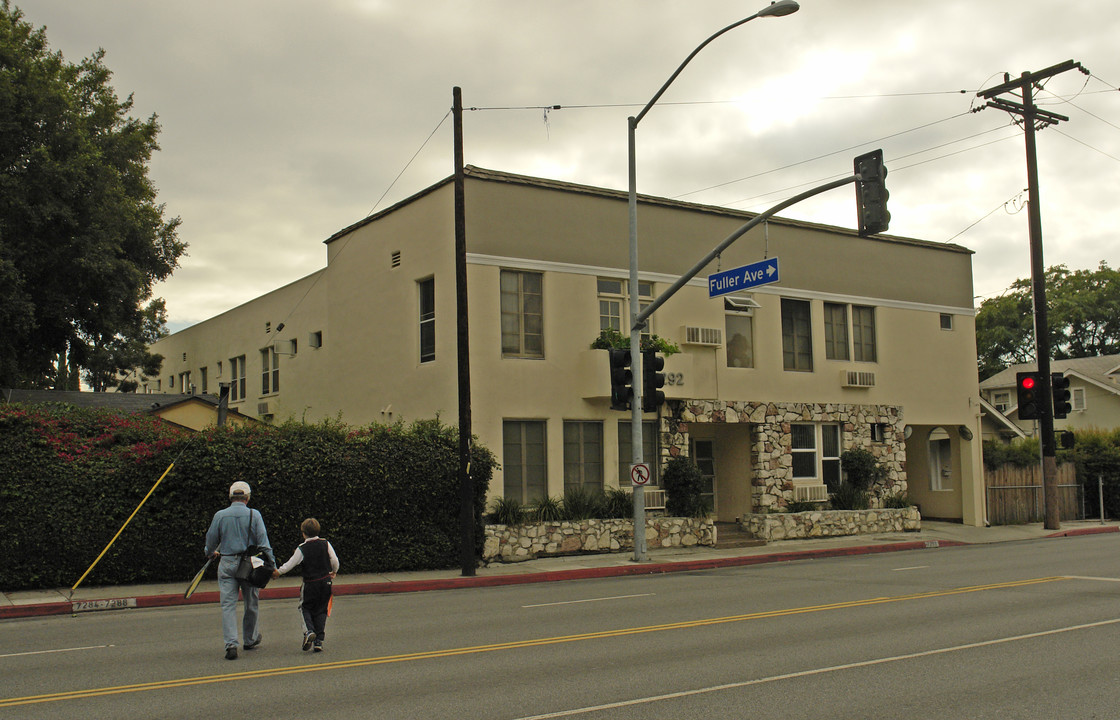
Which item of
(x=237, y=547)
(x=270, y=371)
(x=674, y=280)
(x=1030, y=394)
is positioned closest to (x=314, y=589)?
(x=237, y=547)

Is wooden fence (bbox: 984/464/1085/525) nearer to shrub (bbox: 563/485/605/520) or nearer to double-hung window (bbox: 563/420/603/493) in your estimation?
double-hung window (bbox: 563/420/603/493)

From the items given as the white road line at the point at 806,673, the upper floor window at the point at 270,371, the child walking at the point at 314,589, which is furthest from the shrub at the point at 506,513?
the upper floor window at the point at 270,371

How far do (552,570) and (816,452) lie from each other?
10.1 meters

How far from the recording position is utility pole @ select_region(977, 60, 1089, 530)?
2723 cm

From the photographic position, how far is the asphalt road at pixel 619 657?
7434 millimetres

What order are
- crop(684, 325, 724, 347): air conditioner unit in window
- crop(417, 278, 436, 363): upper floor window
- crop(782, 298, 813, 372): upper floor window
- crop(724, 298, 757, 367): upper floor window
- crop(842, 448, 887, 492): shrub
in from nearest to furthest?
crop(417, 278, 436, 363): upper floor window < crop(684, 325, 724, 347): air conditioner unit in window < crop(724, 298, 757, 367): upper floor window < crop(842, 448, 887, 492): shrub < crop(782, 298, 813, 372): upper floor window

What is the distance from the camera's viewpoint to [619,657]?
9430 millimetres

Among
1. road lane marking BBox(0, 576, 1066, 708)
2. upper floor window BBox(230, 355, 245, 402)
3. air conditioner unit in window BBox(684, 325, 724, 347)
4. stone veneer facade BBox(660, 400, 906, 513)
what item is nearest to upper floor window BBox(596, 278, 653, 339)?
air conditioner unit in window BBox(684, 325, 724, 347)

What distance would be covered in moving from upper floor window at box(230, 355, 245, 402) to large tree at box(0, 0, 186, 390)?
4.87 m

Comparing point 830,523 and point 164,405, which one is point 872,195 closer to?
point 830,523

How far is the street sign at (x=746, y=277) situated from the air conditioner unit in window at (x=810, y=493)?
8873mm

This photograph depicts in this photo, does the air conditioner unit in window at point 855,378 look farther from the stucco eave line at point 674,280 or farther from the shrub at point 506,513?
the shrub at point 506,513

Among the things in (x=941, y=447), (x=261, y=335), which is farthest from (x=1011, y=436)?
(x=261, y=335)

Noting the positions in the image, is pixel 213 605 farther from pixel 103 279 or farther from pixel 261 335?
pixel 261 335
